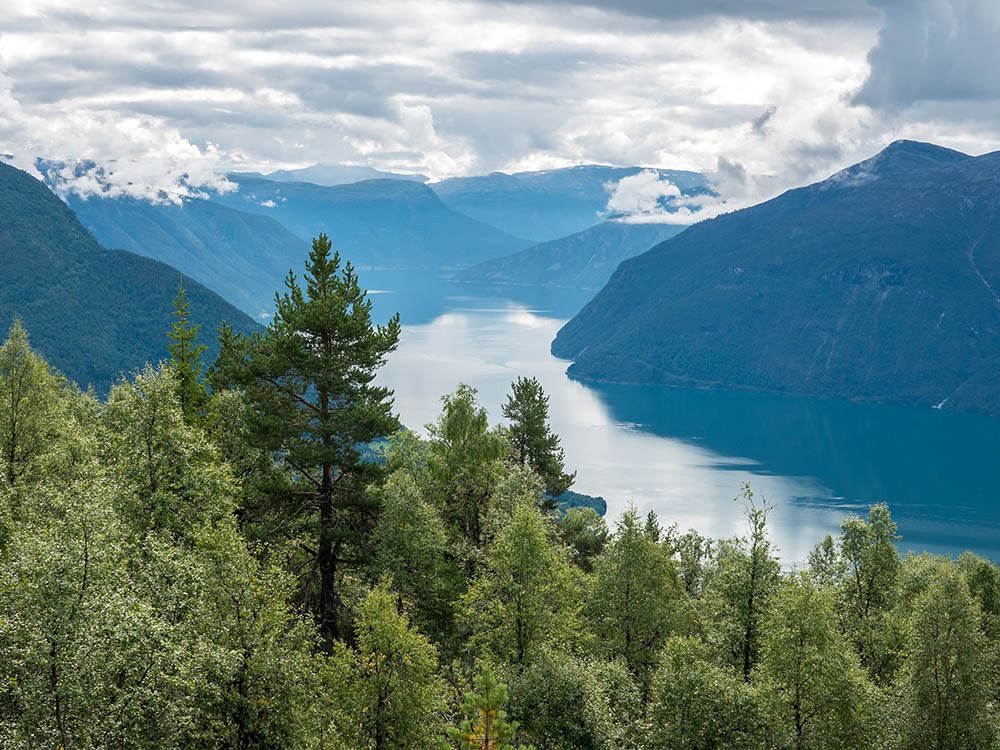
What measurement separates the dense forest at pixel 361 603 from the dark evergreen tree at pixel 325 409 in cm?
14

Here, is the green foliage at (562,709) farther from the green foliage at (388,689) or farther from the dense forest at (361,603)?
the green foliage at (388,689)

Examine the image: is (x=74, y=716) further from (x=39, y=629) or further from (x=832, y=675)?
(x=832, y=675)

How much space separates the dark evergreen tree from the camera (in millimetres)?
37625

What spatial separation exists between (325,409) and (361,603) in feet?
39.4

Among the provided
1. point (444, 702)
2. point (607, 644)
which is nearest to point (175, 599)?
point (444, 702)

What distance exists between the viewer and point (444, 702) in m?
28.0

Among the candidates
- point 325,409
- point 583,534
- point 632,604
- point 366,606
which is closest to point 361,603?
point 366,606

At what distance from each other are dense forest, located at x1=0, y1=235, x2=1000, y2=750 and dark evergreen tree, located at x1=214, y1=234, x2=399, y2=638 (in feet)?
0.46

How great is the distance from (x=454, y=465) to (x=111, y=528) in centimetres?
2505

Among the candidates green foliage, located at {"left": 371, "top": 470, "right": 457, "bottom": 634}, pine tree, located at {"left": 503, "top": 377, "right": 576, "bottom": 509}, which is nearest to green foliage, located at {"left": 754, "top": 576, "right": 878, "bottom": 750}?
green foliage, located at {"left": 371, "top": 470, "right": 457, "bottom": 634}

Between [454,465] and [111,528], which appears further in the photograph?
[454,465]

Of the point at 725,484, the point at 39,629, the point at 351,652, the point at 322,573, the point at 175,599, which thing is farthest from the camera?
the point at 725,484

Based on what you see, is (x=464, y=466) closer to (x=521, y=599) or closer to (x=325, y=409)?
(x=325, y=409)

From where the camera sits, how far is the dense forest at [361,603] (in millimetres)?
21141
